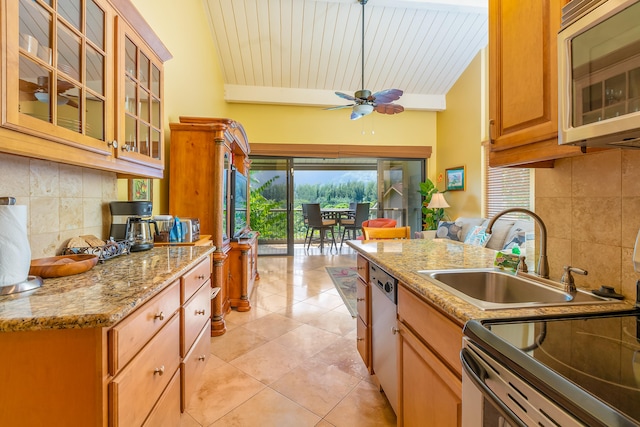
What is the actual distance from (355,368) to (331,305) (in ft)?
3.87

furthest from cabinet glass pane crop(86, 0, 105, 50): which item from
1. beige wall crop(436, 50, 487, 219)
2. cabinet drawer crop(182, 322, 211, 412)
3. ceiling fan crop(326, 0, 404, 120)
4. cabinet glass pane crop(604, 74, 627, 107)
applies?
beige wall crop(436, 50, 487, 219)

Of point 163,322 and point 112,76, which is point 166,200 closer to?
point 112,76

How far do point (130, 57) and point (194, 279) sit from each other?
121 cm

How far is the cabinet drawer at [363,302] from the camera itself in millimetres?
1762

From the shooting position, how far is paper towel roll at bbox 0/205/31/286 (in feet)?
2.93

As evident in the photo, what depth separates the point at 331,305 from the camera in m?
3.15

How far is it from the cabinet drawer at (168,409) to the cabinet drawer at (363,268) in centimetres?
111

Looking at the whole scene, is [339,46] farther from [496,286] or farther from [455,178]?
[496,286]

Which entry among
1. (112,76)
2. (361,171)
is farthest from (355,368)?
(361,171)

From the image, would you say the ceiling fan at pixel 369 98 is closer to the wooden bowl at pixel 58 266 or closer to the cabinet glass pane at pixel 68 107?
the cabinet glass pane at pixel 68 107

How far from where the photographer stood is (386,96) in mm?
3480

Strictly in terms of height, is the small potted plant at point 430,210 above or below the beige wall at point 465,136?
below

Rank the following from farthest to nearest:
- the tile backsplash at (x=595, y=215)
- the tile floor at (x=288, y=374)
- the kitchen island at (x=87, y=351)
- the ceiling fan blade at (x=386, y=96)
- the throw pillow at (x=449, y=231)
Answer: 1. the throw pillow at (x=449, y=231)
2. the ceiling fan blade at (x=386, y=96)
3. the tile floor at (x=288, y=374)
4. the tile backsplash at (x=595, y=215)
5. the kitchen island at (x=87, y=351)

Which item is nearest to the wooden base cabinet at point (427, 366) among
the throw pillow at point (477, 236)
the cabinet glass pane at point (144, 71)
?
the cabinet glass pane at point (144, 71)
